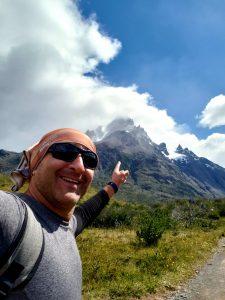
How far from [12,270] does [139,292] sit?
10.1 metres

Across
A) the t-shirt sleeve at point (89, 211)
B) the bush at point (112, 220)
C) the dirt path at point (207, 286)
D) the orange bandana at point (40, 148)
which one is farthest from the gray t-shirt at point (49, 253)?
the bush at point (112, 220)

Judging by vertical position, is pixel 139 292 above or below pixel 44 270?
below

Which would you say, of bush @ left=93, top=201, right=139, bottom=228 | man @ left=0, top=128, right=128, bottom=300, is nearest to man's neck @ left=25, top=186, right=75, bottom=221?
man @ left=0, top=128, right=128, bottom=300

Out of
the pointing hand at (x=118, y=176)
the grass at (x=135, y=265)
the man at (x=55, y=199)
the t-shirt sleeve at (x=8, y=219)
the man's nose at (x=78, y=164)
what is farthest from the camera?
the grass at (x=135, y=265)

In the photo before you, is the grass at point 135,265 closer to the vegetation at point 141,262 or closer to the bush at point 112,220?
the vegetation at point 141,262

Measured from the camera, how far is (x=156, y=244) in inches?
749

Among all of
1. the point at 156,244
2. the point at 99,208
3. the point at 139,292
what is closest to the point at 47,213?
the point at 99,208

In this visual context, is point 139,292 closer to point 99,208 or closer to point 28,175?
point 99,208

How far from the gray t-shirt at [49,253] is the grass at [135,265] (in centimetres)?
884

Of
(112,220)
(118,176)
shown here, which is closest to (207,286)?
(118,176)

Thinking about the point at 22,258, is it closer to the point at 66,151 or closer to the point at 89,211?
the point at 66,151

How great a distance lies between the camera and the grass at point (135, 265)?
448 inches

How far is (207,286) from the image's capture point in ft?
40.8

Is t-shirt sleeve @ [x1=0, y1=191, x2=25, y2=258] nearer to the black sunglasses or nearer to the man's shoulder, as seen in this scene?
the man's shoulder
